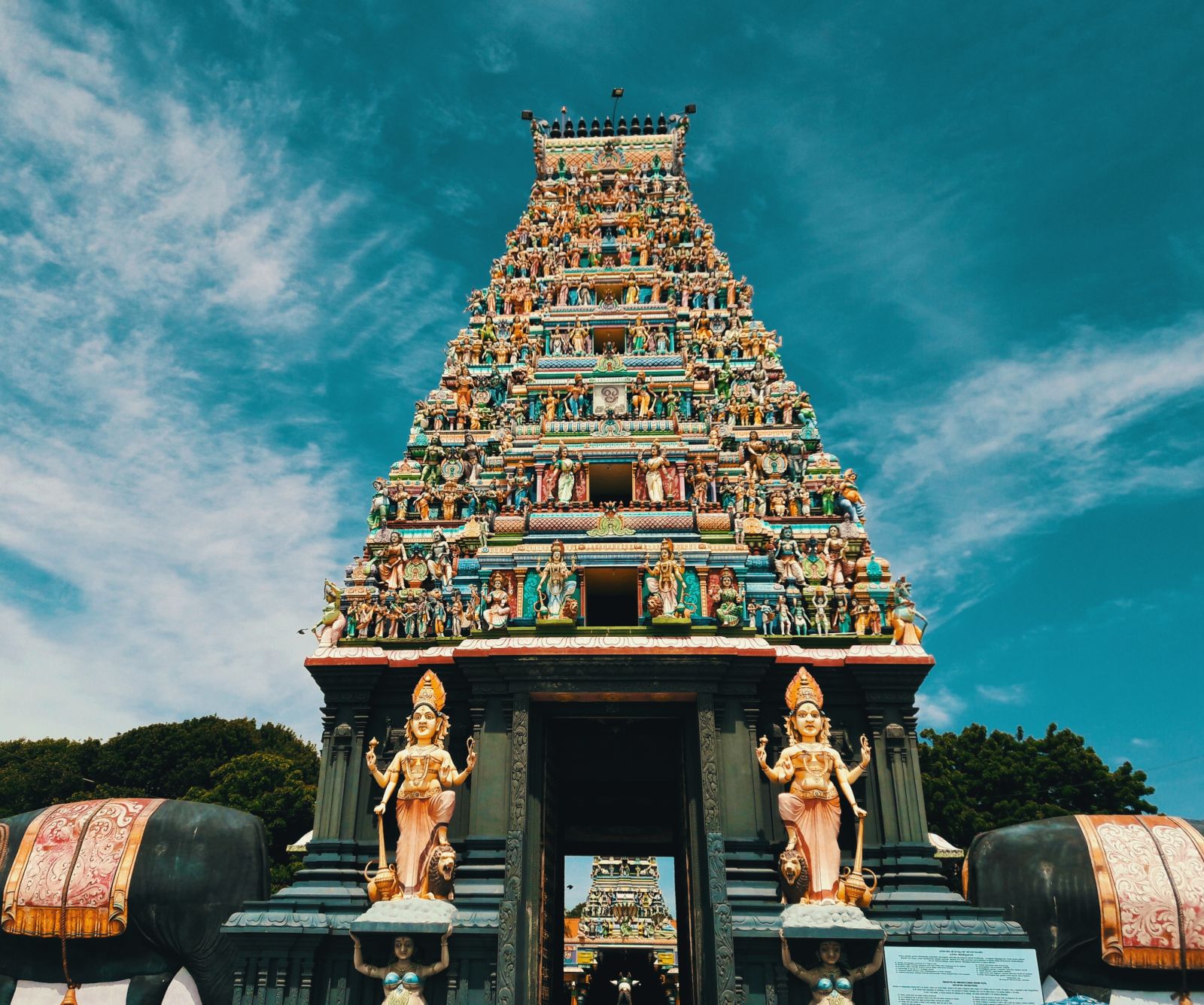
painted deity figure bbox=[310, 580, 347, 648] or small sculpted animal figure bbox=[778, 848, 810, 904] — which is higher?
painted deity figure bbox=[310, 580, 347, 648]

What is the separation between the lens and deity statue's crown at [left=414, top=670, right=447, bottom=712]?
14.9 m

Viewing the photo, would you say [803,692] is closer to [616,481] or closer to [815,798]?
[815,798]

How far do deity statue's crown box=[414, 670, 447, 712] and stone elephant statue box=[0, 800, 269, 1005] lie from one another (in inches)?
151

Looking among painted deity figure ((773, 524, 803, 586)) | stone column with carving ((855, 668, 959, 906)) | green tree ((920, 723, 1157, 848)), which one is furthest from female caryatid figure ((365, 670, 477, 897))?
green tree ((920, 723, 1157, 848))

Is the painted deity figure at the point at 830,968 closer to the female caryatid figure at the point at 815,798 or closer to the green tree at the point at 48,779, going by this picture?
the female caryatid figure at the point at 815,798

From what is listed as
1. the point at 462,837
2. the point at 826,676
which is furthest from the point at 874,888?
the point at 462,837

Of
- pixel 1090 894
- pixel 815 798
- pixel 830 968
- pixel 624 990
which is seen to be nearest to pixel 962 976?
pixel 830 968

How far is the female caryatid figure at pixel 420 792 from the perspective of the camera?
1388cm

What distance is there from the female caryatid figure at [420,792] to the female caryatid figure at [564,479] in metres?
6.37

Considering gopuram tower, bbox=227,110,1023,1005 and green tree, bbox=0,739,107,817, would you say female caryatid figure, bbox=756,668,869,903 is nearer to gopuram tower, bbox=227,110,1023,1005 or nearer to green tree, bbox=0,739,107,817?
gopuram tower, bbox=227,110,1023,1005

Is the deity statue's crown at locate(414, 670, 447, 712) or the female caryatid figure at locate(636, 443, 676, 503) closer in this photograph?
the deity statue's crown at locate(414, 670, 447, 712)

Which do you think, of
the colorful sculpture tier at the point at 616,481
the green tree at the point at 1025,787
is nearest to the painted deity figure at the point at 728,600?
the colorful sculpture tier at the point at 616,481

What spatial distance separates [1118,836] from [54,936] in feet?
53.7

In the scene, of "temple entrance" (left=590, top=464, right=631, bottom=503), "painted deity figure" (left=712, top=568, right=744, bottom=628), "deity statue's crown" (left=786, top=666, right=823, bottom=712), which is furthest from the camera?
"temple entrance" (left=590, top=464, right=631, bottom=503)
